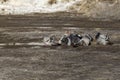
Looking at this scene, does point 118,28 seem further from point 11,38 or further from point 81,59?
point 81,59

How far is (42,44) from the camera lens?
25.1 metres

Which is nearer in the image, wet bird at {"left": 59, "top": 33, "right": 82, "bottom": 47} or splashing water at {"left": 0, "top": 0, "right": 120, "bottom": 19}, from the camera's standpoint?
wet bird at {"left": 59, "top": 33, "right": 82, "bottom": 47}

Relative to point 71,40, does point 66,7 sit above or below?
below

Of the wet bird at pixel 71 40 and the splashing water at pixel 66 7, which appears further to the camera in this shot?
the splashing water at pixel 66 7

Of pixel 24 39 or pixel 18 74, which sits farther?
pixel 24 39

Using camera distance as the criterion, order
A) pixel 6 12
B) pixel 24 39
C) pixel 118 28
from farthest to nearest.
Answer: pixel 6 12 → pixel 118 28 → pixel 24 39

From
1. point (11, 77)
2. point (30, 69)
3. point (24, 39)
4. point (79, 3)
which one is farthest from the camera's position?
point (79, 3)

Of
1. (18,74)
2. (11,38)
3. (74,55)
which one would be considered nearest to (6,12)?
(11,38)

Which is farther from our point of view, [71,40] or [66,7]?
[66,7]

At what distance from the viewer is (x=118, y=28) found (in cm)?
3419

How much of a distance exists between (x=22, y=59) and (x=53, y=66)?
7.63 feet

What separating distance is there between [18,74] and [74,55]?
16.9 feet

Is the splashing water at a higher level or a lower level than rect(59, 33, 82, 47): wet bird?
lower

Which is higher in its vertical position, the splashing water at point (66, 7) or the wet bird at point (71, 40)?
the wet bird at point (71, 40)
